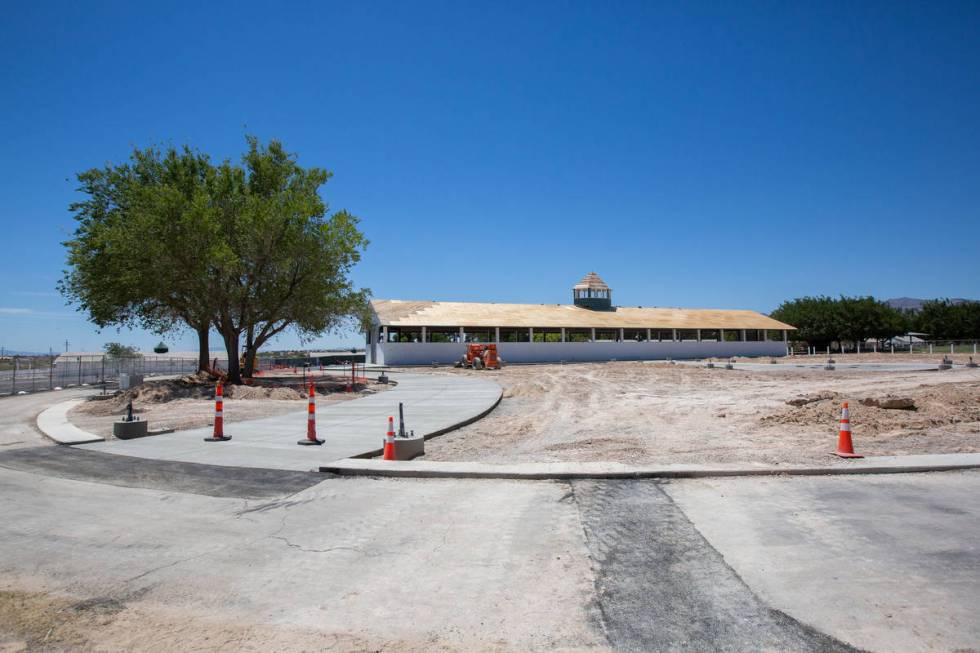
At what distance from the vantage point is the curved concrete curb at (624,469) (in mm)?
8461

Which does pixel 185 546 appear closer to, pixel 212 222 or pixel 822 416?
pixel 822 416

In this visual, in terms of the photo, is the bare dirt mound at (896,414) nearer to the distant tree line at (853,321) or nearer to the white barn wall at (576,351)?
the white barn wall at (576,351)

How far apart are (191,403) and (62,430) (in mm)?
7989

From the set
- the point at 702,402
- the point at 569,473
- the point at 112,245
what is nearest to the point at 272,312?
the point at 112,245

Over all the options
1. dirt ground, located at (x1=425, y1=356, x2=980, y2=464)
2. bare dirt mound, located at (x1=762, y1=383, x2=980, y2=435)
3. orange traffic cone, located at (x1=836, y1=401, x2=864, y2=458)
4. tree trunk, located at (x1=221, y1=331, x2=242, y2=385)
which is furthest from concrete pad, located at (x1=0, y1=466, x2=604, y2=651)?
tree trunk, located at (x1=221, y1=331, x2=242, y2=385)

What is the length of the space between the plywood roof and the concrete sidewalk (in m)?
29.6

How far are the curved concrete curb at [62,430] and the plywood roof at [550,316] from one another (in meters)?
30.8

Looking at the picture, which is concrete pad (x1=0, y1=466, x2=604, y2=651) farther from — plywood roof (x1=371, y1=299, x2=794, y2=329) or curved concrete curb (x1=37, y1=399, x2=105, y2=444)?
plywood roof (x1=371, y1=299, x2=794, y2=329)

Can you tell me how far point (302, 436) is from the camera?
12.6 m

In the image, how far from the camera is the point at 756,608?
4219 millimetres

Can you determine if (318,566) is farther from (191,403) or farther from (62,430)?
(191,403)

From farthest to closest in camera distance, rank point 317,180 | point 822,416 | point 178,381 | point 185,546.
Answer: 1. point 317,180
2. point 178,381
3. point 822,416
4. point 185,546

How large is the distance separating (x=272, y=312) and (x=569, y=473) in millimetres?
24064

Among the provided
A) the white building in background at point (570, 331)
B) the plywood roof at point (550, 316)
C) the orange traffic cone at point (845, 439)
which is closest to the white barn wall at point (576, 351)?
the white building in background at point (570, 331)
